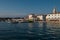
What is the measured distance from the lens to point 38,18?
15512cm

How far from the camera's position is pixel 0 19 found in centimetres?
17700

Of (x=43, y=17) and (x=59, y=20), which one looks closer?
(x=59, y=20)

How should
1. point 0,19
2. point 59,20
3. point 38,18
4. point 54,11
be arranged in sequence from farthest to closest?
point 0,19 → point 38,18 → point 54,11 → point 59,20

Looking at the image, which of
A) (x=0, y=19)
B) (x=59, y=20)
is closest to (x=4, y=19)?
(x=0, y=19)

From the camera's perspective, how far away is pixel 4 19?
179m

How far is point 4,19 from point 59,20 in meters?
72.0

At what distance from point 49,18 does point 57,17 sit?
19.1 ft

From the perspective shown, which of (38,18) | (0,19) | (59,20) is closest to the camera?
(59,20)

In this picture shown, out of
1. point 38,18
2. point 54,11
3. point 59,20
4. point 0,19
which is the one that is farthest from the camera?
point 0,19

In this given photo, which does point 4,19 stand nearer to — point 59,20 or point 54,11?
point 54,11

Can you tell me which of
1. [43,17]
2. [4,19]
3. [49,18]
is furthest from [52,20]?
[4,19]

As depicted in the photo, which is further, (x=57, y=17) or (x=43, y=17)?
(x=43, y=17)

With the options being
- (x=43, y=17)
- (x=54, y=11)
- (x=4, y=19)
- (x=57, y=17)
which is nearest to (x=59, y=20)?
(x=57, y=17)

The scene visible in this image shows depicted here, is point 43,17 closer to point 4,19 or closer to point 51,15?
point 51,15
